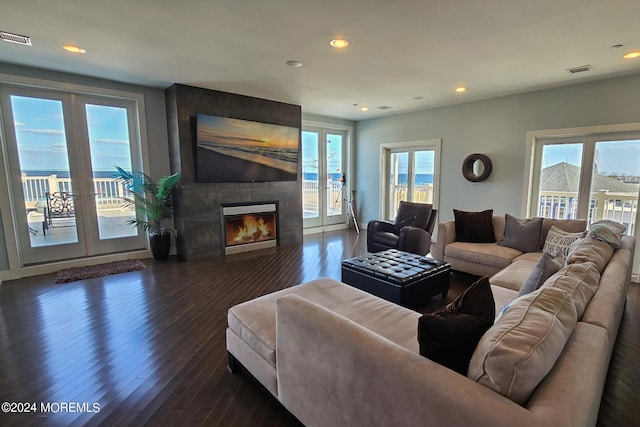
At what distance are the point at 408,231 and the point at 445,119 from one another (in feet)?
8.92

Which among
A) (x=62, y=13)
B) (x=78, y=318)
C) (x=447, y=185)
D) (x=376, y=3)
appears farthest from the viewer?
(x=447, y=185)

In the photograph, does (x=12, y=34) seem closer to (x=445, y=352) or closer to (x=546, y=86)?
(x=445, y=352)

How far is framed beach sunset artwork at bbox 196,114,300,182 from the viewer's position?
184 inches

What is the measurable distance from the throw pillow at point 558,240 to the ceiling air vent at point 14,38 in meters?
5.55

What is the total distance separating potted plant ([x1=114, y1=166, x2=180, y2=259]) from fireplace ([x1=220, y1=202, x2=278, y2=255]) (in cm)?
84

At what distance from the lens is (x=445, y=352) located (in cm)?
109

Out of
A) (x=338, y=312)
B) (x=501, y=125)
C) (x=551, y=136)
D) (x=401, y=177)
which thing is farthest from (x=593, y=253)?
(x=401, y=177)

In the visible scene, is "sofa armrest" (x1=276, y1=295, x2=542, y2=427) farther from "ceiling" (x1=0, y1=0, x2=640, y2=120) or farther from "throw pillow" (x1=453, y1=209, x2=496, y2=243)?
"throw pillow" (x1=453, y1=209, x2=496, y2=243)

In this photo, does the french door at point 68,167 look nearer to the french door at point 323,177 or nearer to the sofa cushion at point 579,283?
the french door at point 323,177

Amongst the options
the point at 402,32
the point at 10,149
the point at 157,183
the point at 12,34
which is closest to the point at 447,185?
the point at 402,32

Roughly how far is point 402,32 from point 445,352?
→ 8.71 feet

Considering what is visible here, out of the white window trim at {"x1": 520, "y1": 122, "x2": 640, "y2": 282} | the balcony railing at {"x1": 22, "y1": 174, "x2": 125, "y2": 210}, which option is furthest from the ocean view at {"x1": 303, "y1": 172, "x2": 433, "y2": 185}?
the balcony railing at {"x1": 22, "y1": 174, "x2": 125, "y2": 210}

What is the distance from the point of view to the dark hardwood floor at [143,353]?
5.80 feet

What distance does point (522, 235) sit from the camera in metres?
3.66
